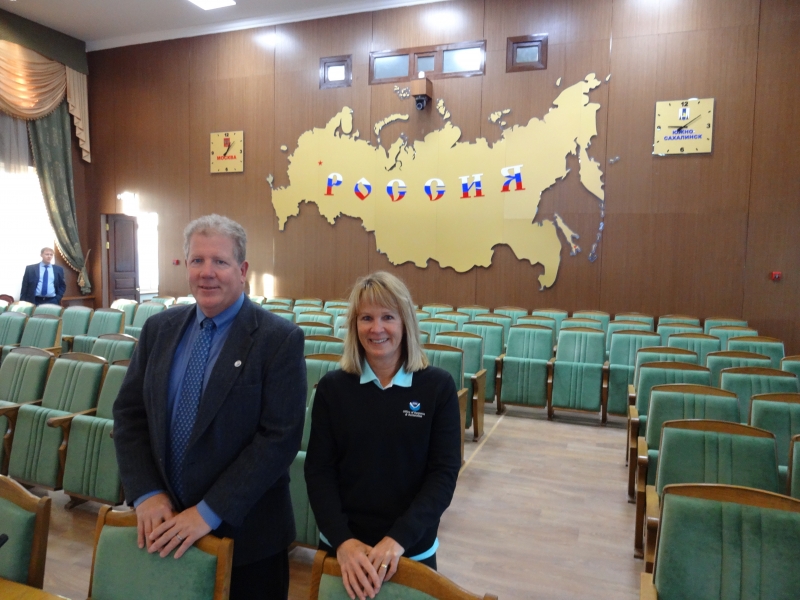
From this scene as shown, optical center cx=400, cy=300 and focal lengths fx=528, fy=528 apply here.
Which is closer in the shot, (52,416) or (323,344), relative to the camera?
(52,416)

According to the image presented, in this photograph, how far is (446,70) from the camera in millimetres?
8422

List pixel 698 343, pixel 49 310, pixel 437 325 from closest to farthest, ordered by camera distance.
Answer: pixel 698 343 < pixel 437 325 < pixel 49 310

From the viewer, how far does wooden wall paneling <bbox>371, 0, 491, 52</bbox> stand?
8219mm

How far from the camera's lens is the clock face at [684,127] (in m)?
7.12

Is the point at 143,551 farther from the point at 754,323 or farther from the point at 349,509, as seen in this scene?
the point at 754,323

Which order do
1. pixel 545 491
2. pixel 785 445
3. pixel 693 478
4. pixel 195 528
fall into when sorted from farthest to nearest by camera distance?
pixel 545 491 → pixel 785 445 → pixel 693 478 → pixel 195 528

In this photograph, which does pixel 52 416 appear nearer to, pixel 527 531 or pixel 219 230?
pixel 219 230

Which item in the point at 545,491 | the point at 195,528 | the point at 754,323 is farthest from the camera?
the point at 754,323

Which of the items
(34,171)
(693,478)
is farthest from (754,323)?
(34,171)

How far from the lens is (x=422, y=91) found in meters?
8.13

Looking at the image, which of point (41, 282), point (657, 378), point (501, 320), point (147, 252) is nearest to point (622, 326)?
point (501, 320)

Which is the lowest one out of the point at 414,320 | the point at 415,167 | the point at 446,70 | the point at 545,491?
the point at 545,491

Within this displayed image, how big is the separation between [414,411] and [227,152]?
31.3 feet

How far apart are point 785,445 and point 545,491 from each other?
4.68ft
